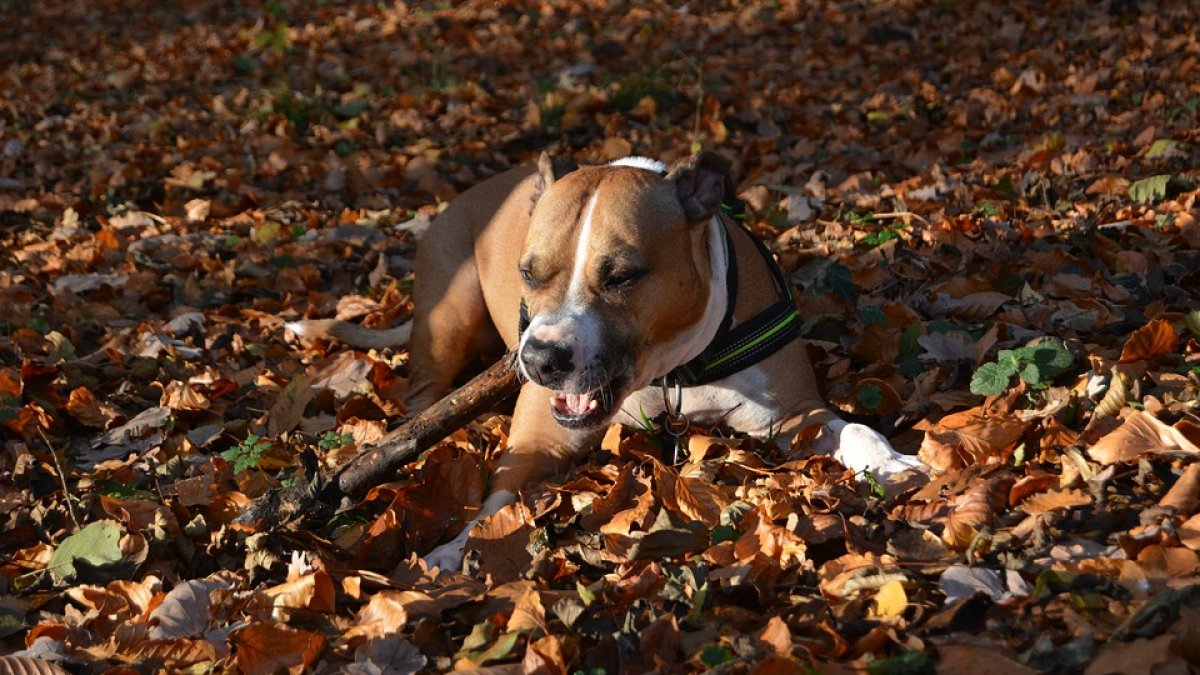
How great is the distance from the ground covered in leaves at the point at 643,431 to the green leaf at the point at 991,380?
0.02m

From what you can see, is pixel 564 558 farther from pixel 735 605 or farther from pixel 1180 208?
pixel 1180 208

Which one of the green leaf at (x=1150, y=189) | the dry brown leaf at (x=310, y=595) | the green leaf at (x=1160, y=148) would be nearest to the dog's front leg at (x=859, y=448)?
the dry brown leaf at (x=310, y=595)

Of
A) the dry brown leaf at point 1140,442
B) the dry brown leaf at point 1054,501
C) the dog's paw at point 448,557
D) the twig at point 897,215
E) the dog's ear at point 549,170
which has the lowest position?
the twig at point 897,215

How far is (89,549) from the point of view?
3.56 m

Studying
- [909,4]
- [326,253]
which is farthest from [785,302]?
[909,4]

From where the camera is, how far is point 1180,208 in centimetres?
548

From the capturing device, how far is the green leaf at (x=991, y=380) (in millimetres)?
3677

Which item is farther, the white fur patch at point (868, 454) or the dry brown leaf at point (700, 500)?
the white fur patch at point (868, 454)

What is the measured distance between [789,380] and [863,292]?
1156 mm

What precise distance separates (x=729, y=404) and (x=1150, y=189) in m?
2.91

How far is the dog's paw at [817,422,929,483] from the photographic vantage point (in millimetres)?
3529

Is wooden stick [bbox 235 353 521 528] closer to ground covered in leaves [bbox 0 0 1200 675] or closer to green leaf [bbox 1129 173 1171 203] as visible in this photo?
ground covered in leaves [bbox 0 0 1200 675]

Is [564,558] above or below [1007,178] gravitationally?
above

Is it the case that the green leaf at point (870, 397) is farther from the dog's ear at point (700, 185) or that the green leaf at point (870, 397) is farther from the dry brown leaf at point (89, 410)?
the dry brown leaf at point (89, 410)
